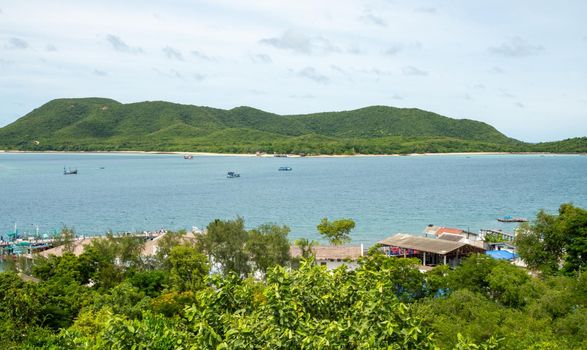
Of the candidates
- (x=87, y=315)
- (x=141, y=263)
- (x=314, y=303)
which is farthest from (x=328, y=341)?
(x=141, y=263)

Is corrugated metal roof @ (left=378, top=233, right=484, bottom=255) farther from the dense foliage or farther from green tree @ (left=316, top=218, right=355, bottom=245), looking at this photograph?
the dense foliage

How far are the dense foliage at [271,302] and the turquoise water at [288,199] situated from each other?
24645mm

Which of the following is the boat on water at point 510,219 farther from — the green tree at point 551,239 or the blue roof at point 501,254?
the green tree at point 551,239

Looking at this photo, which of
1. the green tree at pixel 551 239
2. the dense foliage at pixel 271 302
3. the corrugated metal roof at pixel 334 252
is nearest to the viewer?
the dense foliage at pixel 271 302

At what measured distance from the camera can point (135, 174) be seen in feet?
418

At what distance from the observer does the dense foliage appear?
6699mm

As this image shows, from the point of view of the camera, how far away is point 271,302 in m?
6.85

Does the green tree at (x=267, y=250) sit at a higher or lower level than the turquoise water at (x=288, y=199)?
higher

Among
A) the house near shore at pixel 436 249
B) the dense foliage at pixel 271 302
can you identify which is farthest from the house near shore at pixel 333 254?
the house near shore at pixel 436 249

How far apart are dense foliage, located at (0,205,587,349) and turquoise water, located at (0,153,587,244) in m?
24.6

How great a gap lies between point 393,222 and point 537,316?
140 feet

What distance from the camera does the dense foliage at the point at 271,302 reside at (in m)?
6.70

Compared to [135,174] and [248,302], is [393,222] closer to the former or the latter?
[248,302]

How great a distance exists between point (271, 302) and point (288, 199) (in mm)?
75432
